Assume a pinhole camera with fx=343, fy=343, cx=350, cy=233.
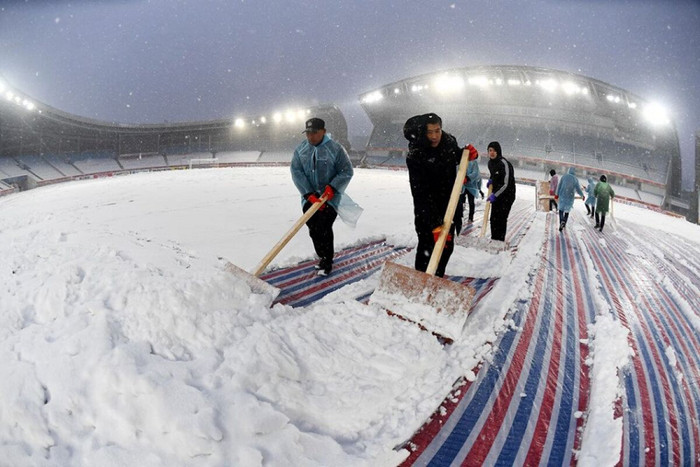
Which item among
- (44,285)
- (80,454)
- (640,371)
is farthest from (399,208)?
(80,454)

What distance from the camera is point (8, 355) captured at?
5.27 feet

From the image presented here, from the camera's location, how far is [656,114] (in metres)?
30.0

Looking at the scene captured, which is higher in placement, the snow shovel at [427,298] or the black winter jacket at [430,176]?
the black winter jacket at [430,176]

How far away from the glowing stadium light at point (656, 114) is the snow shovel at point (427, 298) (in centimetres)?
3880

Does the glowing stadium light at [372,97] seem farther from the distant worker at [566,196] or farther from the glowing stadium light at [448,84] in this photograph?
the distant worker at [566,196]

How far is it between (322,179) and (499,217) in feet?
8.84

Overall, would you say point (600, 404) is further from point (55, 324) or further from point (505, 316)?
point (55, 324)

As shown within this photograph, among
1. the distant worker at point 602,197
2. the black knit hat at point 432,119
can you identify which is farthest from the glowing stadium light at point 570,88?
the black knit hat at point 432,119

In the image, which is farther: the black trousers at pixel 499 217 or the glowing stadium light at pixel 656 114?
the glowing stadium light at pixel 656 114

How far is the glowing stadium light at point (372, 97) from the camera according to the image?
37797 millimetres

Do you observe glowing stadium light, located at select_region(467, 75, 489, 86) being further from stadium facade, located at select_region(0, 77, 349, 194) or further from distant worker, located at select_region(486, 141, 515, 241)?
distant worker, located at select_region(486, 141, 515, 241)

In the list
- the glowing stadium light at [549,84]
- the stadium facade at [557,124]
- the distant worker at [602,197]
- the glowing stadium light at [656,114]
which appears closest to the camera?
the distant worker at [602,197]

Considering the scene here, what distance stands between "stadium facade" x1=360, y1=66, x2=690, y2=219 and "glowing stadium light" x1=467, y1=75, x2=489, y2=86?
0.09m

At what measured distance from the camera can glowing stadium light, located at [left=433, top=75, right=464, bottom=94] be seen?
3350cm
